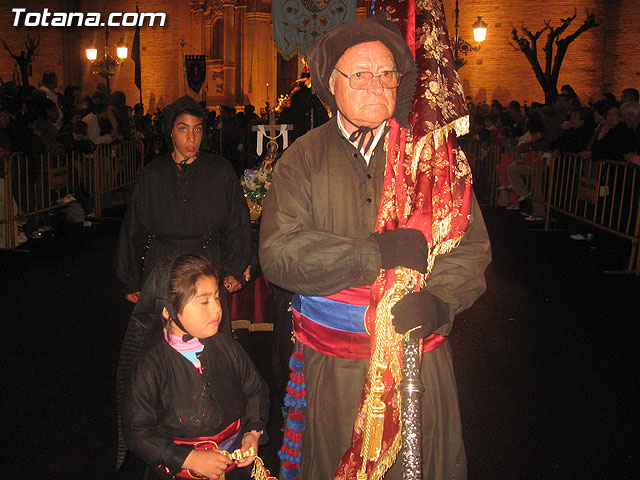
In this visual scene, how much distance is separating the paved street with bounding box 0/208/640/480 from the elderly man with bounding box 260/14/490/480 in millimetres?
1773

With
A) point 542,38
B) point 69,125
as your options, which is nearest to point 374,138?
point 69,125

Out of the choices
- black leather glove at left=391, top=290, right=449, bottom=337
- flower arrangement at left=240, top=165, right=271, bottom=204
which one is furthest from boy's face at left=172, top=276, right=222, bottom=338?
flower arrangement at left=240, top=165, right=271, bottom=204

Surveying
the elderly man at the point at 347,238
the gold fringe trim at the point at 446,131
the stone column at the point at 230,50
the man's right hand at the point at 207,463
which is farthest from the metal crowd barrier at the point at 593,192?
the stone column at the point at 230,50

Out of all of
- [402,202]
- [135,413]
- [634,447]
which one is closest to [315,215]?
[402,202]

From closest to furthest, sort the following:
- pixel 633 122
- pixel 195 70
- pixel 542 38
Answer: pixel 633 122, pixel 195 70, pixel 542 38

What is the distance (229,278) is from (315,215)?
1.90 meters

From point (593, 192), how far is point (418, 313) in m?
8.72

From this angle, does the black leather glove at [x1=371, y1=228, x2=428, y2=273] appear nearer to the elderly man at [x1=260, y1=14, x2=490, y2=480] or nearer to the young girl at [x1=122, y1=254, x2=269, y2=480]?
the elderly man at [x1=260, y1=14, x2=490, y2=480]

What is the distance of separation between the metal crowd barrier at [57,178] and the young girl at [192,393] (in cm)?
752

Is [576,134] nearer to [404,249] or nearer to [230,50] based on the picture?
[404,249]

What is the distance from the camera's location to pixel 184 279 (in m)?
2.62

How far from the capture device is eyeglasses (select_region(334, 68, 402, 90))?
92.6 inches

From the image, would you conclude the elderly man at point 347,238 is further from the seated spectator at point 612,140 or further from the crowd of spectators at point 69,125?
Result: the seated spectator at point 612,140

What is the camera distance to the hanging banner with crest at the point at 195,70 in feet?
75.3
